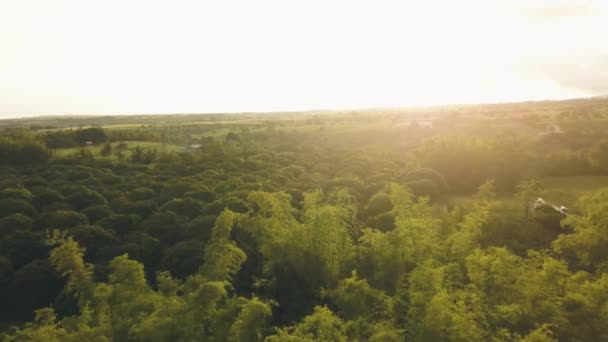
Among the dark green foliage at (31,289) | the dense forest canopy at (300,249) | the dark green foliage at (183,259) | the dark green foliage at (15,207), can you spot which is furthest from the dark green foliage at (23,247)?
the dark green foliage at (183,259)

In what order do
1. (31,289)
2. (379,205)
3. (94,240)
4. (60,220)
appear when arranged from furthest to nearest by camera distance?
1. (379,205)
2. (60,220)
3. (94,240)
4. (31,289)

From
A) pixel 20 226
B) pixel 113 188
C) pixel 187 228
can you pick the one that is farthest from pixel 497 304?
pixel 113 188

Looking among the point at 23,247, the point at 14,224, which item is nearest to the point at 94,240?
the point at 23,247

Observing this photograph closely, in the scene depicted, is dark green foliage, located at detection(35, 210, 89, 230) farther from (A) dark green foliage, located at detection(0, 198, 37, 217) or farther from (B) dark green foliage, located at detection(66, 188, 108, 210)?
Result: (B) dark green foliage, located at detection(66, 188, 108, 210)

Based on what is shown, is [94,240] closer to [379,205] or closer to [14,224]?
[14,224]

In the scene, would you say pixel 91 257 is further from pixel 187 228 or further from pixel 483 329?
pixel 483 329

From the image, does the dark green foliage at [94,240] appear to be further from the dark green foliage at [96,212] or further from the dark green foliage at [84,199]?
the dark green foliage at [84,199]

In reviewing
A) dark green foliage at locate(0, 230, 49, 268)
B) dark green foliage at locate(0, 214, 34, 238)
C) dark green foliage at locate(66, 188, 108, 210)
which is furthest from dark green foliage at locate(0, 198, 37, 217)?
dark green foliage at locate(0, 230, 49, 268)

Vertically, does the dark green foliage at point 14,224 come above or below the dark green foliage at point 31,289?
above
